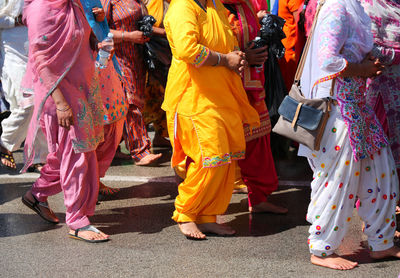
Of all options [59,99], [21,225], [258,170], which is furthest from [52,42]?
[258,170]

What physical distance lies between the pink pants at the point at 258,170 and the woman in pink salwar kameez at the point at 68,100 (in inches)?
50.1

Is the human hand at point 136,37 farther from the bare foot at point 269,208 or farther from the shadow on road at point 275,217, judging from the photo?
the bare foot at point 269,208

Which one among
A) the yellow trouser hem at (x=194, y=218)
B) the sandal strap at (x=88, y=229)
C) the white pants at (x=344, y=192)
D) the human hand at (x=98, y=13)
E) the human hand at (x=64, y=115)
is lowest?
the sandal strap at (x=88, y=229)

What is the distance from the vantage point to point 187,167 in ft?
17.7

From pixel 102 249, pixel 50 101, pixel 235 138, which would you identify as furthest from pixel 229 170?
pixel 50 101

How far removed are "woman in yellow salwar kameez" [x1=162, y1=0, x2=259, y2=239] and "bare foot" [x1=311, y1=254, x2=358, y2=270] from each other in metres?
0.89

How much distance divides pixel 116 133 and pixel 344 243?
218 cm

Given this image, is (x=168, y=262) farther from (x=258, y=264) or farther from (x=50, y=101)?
(x=50, y=101)

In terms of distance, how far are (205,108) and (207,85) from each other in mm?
172

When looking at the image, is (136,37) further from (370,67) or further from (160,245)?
(370,67)

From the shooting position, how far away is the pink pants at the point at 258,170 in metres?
5.80

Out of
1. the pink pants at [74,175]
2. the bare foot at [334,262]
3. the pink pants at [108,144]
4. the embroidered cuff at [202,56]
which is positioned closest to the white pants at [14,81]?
the pink pants at [108,144]

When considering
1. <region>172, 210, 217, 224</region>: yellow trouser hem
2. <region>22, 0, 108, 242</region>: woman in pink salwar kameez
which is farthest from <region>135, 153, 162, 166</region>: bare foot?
<region>172, 210, 217, 224</region>: yellow trouser hem

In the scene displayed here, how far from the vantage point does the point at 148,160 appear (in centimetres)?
756
